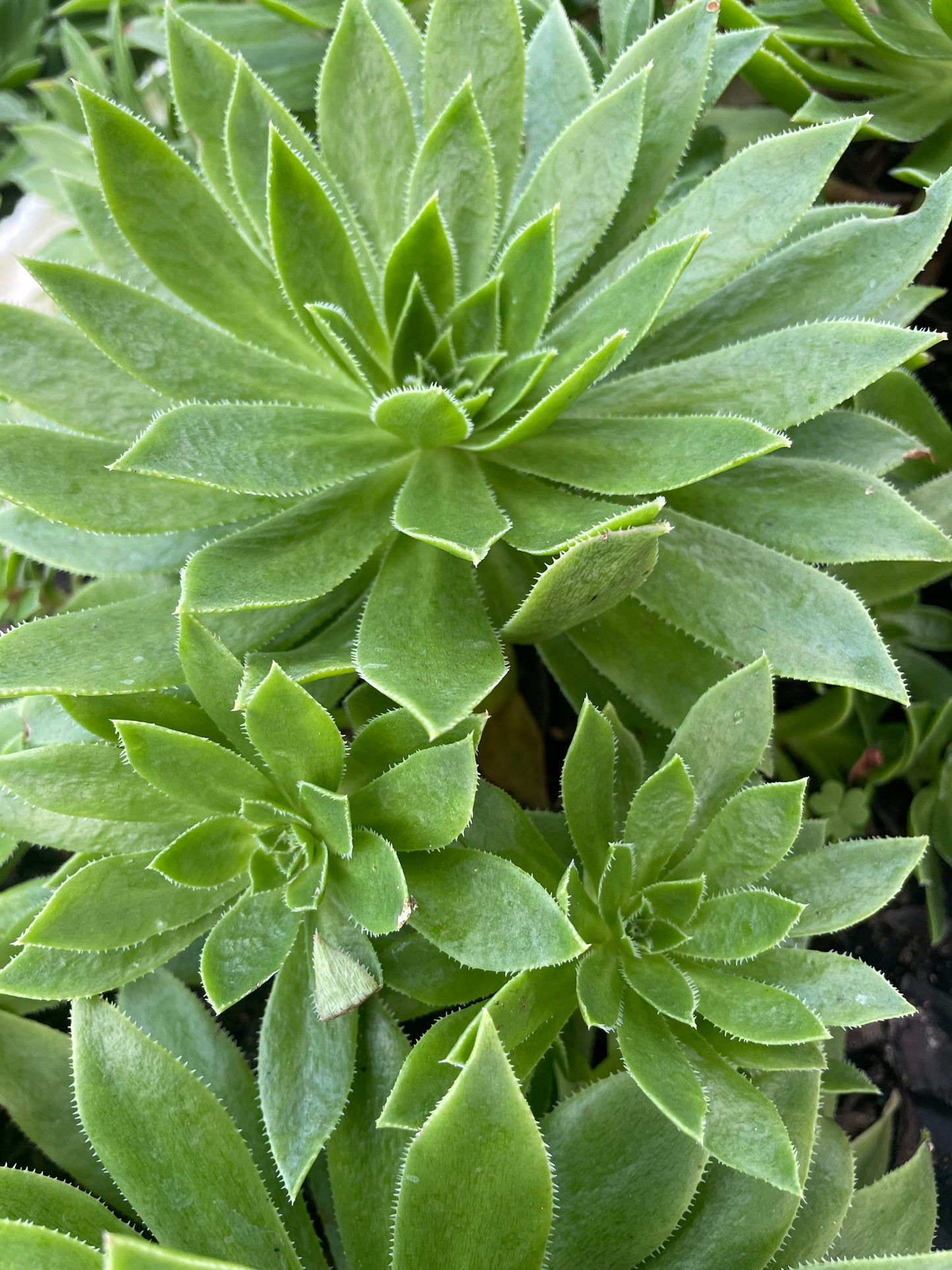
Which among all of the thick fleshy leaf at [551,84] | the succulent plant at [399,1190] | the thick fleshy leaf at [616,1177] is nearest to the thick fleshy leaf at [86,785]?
the succulent plant at [399,1190]

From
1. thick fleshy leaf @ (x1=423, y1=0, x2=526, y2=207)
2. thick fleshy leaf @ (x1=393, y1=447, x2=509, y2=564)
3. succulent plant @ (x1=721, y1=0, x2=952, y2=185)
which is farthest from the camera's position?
succulent plant @ (x1=721, y1=0, x2=952, y2=185)

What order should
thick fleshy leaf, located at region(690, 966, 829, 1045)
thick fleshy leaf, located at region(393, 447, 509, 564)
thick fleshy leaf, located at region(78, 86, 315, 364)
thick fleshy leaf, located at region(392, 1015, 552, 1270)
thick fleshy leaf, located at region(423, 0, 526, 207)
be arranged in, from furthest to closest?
thick fleshy leaf, located at region(423, 0, 526, 207)
thick fleshy leaf, located at region(78, 86, 315, 364)
thick fleshy leaf, located at region(393, 447, 509, 564)
thick fleshy leaf, located at region(690, 966, 829, 1045)
thick fleshy leaf, located at region(392, 1015, 552, 1270)

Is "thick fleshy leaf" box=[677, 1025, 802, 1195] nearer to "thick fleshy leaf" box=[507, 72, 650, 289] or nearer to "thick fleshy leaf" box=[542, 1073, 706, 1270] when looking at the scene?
"thick fleshy leaf" box=[542, 1073, 706, 1270]

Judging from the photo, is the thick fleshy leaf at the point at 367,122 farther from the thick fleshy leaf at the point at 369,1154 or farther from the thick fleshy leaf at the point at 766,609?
the thick fleshy leaf at the point at 369,1154

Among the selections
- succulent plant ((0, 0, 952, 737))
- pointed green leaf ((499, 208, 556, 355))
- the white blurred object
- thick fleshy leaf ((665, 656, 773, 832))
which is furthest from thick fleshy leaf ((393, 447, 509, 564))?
the white blurred object

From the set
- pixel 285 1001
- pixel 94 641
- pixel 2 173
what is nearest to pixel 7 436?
pixel 94 641

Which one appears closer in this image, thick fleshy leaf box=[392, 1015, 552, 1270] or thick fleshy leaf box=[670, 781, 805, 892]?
thick fleshy leaf box=[392, 1015, 552, 1270]
